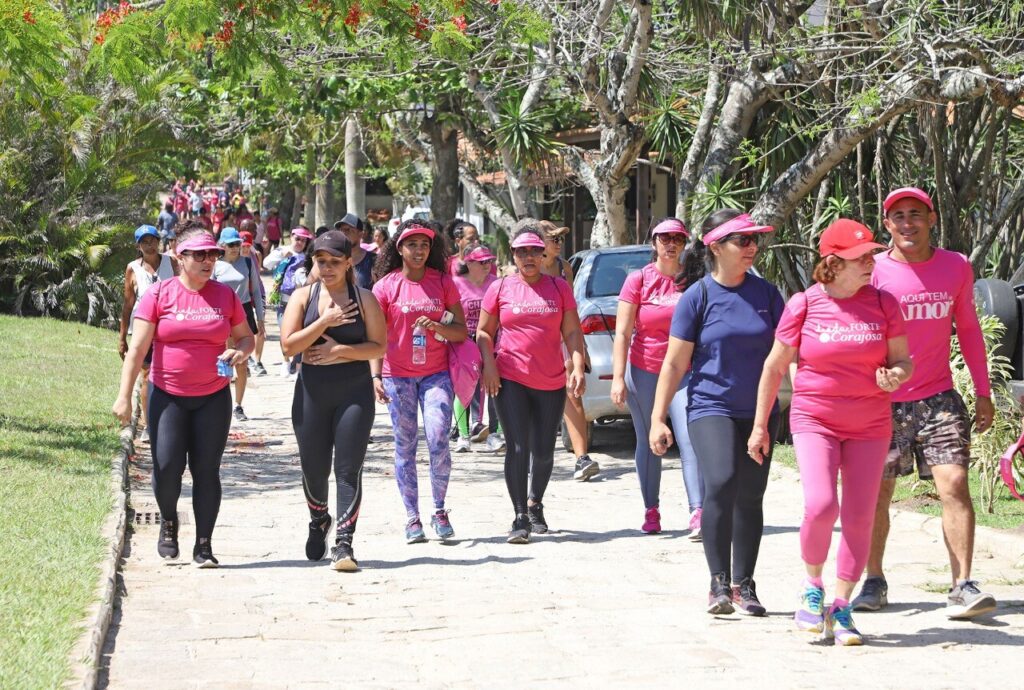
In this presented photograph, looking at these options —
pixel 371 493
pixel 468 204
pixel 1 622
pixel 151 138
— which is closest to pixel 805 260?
pixel 371 493

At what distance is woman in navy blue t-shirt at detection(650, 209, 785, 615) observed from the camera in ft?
22.5

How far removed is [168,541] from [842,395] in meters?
3.87

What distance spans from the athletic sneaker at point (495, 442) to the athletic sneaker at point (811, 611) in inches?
260

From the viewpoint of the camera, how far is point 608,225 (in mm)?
17547

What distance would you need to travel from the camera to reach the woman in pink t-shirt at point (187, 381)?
8.02 meters

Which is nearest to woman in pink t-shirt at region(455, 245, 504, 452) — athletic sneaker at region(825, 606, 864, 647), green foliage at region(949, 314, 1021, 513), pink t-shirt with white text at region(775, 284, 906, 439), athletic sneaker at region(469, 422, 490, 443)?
athletic sneaker at region(469, 422, 490, 443)

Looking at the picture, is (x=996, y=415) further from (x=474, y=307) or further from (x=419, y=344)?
(x=474, y=307)

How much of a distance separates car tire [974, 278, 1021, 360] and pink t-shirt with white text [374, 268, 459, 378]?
3.82 m

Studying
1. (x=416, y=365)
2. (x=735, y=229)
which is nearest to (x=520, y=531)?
(x=416, y=365)

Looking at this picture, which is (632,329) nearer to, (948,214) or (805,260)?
→ (948,214)

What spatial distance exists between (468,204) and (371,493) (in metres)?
34.9

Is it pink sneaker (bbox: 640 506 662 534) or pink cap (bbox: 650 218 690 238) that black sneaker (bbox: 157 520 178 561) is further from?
pink cap (bbox: 650 218 690 238)

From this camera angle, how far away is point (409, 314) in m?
8.85

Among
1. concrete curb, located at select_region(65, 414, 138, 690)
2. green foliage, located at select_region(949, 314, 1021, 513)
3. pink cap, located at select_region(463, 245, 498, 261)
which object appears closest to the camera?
concrete curb, located at select_region(65, 414, 138, 690)
